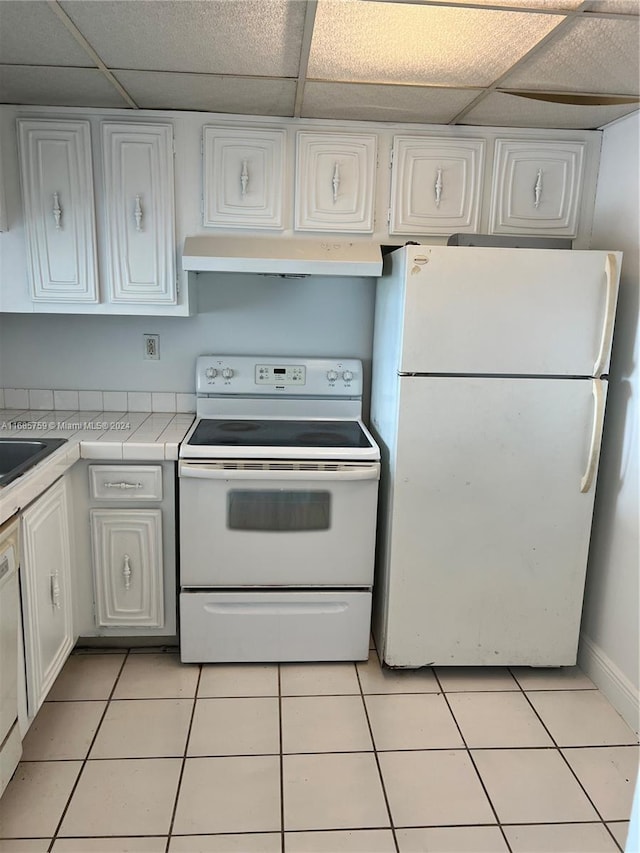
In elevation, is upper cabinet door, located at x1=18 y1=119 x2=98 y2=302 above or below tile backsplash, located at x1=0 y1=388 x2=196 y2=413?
above

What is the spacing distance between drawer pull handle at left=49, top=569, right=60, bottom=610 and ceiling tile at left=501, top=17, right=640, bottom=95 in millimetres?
2163

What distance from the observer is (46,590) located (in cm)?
198

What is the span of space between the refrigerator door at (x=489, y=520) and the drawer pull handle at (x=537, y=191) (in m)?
0.81

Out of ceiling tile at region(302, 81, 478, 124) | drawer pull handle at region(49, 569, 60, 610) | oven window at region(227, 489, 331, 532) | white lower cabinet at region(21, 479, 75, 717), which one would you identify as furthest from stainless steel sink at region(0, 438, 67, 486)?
ceiling tile at region(302, 81, 478, 124)

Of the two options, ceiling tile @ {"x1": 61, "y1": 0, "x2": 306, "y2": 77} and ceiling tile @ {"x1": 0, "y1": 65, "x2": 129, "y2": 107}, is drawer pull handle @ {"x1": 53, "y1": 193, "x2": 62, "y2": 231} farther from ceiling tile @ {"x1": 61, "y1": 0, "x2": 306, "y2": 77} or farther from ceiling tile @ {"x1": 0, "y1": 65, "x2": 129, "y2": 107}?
ceiling tile @ {"x1": 61, "y1": 0, "x2": 306, "y2": 77}

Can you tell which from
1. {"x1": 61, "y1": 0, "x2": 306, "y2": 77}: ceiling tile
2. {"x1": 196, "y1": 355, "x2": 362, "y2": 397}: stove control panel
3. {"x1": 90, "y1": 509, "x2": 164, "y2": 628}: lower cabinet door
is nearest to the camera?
{"x1": 61, "y1": 0, "x2": 306, "y2": 77}: ceiling tile

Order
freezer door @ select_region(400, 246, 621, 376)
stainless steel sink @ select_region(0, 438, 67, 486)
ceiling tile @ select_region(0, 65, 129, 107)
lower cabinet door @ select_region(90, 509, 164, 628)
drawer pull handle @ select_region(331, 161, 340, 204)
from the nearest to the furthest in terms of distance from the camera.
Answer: ceiling tile @ select_region(0, 65, 129, 107), freezer door @ select_region(400, 246, 621, 376), stainless steel sink @ select_region(0, 438, 67, 486), lower cabinet door @ select_region(90, 509, 164, 628), drawer pull handle @ select_region(331, 161, 340, 204)

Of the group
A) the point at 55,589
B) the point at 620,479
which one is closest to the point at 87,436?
the point at 55,589

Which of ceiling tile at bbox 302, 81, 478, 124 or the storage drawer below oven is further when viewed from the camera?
the storage drawer below oven

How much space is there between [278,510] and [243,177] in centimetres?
130

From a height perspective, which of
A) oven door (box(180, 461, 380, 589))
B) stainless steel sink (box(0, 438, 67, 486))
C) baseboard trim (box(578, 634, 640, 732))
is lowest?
baseboard trim (box(578, 634, 640, 732))

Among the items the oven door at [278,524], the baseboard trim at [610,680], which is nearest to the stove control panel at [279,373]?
the oven door at [278,524]

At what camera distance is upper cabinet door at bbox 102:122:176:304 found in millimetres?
2363

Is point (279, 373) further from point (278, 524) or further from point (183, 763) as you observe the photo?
point (183, 763)
